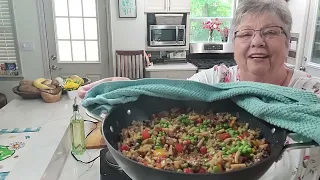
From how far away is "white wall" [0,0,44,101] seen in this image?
3.33m

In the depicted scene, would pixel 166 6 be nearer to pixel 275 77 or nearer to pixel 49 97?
pixel 49 97

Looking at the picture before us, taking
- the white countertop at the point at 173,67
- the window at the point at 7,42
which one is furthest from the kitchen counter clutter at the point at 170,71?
the window at the point at 7,42

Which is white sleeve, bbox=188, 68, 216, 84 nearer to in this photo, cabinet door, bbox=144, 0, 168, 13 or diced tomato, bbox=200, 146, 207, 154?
diced tomato, bbox=200, 146, 207, 154

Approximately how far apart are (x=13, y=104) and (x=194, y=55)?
2.61 metres

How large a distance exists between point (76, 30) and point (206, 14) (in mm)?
1894

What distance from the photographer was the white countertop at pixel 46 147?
1009 millimetres

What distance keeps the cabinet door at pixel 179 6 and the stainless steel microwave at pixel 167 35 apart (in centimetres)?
23

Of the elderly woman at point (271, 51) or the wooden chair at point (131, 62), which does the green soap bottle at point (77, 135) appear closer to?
the elderly woman at point (271, 51)

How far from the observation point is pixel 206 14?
3.91 m

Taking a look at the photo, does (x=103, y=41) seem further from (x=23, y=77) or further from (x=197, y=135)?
(x=197, y=135)

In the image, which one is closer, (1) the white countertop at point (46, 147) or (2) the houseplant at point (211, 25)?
(1) the white countertop at point (46, 147)

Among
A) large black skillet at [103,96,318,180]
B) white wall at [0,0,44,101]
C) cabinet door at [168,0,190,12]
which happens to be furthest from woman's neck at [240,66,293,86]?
white wall at [0,0,44,101]

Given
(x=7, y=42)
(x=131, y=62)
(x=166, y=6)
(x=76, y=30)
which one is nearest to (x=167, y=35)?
(x=166, y=6)

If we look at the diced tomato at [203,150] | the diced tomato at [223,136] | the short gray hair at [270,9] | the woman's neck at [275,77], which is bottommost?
the diced tomato at [203,150]
